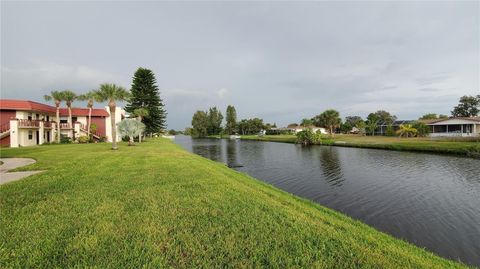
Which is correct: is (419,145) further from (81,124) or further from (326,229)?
(81,124)

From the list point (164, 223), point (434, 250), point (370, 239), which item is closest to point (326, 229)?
point (370, 239)

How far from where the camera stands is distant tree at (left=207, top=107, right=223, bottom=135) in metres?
136

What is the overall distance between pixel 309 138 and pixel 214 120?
3298 inches

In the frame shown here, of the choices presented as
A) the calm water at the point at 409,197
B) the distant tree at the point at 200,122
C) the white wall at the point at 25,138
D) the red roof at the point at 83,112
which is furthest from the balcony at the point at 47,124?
the distant tree at the point at 200,122

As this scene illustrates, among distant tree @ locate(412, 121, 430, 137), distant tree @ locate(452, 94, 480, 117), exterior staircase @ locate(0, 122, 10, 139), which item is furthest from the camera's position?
distant tree @ locate(452, 94, 480, 117)

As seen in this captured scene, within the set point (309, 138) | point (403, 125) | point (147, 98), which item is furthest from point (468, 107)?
point (147, 98)

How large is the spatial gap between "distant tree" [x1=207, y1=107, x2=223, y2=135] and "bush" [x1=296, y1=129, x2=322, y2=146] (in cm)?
8010

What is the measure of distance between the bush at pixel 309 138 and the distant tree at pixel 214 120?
8010cm

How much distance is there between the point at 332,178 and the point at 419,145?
2935cm

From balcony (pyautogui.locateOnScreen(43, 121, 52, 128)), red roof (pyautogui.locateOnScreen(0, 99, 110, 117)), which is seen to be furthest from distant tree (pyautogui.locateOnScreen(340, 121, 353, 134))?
balcony (pyautogui.locateOnScreen(43, 121, 52, 128))

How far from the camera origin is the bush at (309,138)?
59062 millimetres

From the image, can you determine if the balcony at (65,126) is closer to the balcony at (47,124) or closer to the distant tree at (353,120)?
the balcony at (47,124)

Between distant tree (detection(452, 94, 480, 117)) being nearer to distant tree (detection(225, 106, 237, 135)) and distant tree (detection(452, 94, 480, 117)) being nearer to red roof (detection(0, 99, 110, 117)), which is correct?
distant tree (detection(225, 106, 237, 135))

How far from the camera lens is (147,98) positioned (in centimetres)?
5234
